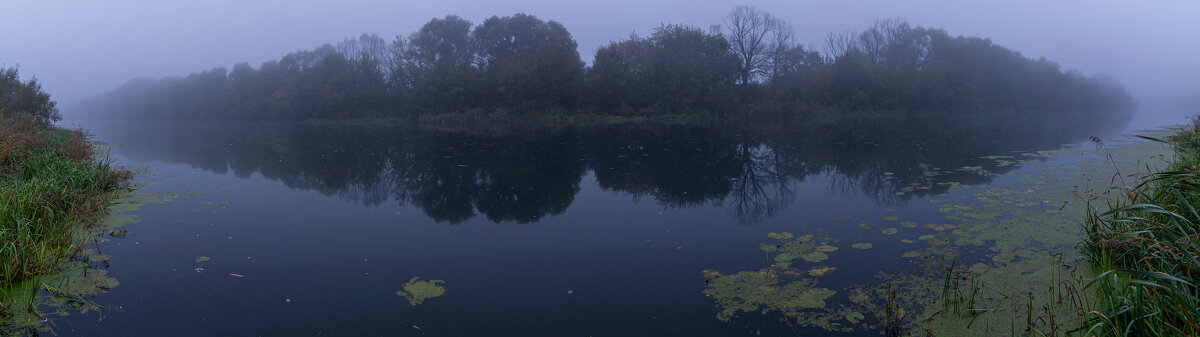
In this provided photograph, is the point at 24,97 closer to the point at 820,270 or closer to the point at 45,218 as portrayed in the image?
the point at 45,218

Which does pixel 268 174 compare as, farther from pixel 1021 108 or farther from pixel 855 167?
pixel 1021 108

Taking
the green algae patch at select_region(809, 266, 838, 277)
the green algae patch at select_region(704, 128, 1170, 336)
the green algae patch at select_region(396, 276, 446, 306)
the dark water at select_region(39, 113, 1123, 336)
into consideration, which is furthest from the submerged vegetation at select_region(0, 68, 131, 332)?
the green algae patch at select_region(809, 266, 838, 277)

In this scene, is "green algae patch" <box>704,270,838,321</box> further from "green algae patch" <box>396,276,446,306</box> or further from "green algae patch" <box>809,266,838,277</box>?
"green algae patch" <box>396,276,446,306</box>

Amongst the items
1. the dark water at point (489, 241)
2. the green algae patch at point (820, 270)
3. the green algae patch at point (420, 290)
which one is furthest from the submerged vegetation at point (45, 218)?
the green algae patch at point (820, 270)

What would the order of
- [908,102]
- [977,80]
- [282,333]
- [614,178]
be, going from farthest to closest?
[977,80] → [908,102] → [614,178] → [282,333]

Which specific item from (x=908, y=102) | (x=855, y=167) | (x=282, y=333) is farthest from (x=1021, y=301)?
(x=908, y=102)

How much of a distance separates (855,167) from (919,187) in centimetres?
298

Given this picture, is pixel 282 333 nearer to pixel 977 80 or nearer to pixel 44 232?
pixel 44 232

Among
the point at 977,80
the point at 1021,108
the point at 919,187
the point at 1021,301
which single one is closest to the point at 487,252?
the point at 1021,301

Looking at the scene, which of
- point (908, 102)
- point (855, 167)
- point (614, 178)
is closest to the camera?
point (614, 178)

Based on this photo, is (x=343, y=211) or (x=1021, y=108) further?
(x=1021, y=108)

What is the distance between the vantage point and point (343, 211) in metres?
8.72

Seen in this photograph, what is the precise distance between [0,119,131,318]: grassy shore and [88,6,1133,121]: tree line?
34.6m

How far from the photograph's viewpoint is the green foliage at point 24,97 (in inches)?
884
